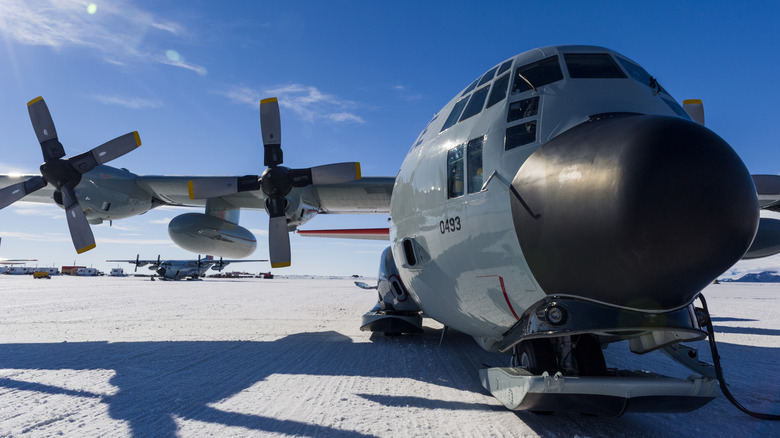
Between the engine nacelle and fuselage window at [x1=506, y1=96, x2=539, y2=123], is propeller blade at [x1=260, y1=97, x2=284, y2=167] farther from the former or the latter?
fuselage window at [x1=506, y1=96, x2=539, y2=123]

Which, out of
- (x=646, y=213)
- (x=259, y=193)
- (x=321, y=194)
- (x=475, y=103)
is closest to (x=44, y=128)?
(x=259, y=193)

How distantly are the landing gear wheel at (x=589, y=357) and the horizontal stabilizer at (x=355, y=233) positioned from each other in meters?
8.28

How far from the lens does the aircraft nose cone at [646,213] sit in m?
2.29

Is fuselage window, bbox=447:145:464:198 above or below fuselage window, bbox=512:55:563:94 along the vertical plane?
below

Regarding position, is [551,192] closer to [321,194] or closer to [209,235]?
[321,194]

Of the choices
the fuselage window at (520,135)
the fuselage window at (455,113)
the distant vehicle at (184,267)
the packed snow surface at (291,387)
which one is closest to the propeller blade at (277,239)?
the packed snow surface at (291,387)

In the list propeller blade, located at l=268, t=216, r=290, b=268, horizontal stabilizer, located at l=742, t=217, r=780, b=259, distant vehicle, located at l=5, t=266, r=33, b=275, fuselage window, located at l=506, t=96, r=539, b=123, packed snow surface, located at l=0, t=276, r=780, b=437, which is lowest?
packed snow surface, located at l=0, t=276, r=780, b=437

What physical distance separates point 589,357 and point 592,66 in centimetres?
267

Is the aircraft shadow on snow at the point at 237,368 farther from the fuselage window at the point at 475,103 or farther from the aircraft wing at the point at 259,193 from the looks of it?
the aircraft wing at the point at 259,193

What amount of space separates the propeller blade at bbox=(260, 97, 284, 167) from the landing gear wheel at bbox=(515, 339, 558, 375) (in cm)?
Answer: 691

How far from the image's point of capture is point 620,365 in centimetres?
617

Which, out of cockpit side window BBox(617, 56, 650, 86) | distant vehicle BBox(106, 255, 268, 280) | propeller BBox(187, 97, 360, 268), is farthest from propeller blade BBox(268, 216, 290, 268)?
distant vehicle BBox(106, 255, 268, 280)

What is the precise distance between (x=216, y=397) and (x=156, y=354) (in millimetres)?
3021

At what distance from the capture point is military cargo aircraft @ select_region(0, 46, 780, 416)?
2342mm
